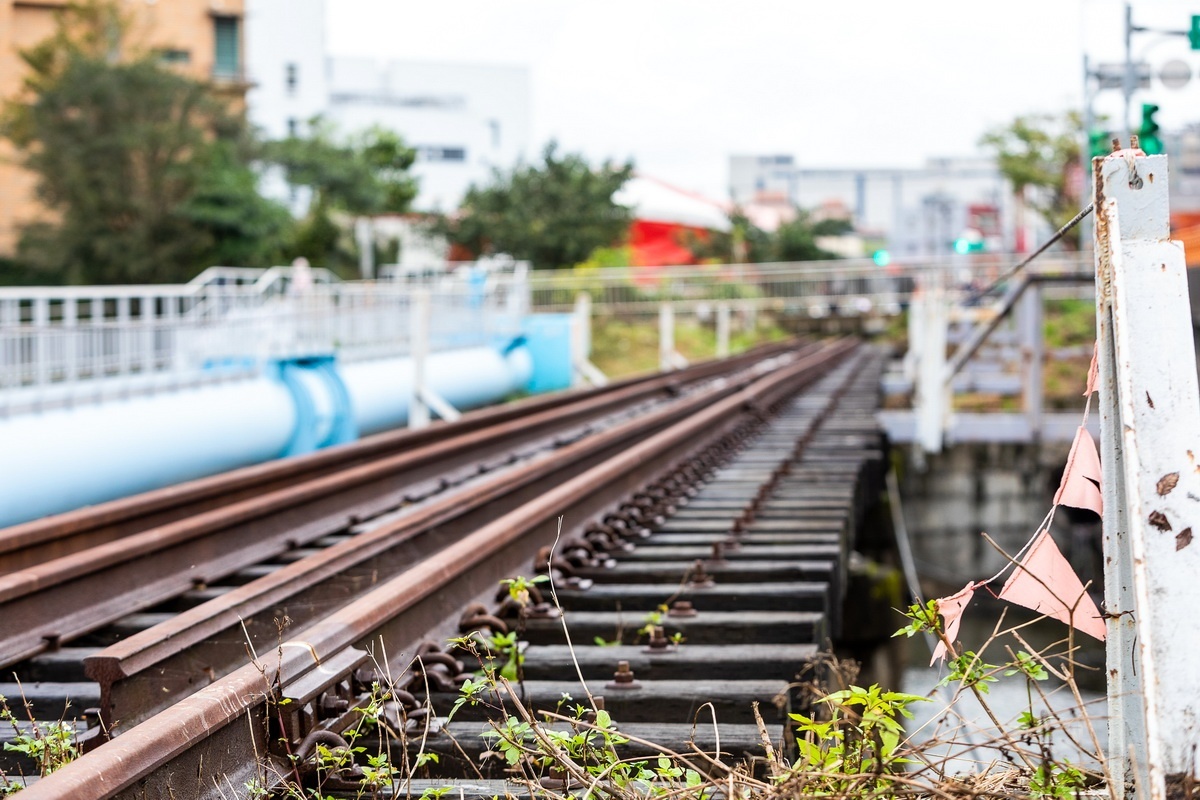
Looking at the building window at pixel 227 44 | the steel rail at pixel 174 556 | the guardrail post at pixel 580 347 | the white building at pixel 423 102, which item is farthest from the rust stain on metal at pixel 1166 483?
the white building at pixel 423 102

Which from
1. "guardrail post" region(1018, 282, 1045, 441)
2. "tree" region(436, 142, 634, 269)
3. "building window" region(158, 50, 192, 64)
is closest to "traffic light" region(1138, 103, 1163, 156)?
"guardrail post" region(1018, 282, 1045, 441)

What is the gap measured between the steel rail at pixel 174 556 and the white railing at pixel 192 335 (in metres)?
3.53

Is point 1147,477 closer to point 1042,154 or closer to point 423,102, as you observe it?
point 1042,154

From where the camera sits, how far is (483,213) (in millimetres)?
36719

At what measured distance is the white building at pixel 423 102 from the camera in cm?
5653

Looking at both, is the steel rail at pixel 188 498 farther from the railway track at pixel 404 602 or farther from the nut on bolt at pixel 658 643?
the nut on bolt at pixel 658 643

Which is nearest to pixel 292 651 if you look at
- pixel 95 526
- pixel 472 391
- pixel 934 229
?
pixel 95 526

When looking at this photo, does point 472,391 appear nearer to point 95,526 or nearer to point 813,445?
point 813,445

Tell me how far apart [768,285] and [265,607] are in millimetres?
33563

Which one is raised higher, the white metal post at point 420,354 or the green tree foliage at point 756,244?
the green tree foliage at point 756,244

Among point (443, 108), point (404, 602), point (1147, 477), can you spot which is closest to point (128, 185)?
point (404, 602)

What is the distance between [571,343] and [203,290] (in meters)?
6.79

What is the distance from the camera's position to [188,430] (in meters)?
10.2

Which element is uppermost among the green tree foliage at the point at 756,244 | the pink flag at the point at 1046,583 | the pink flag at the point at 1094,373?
the green tree foliage at the point at 756,244
